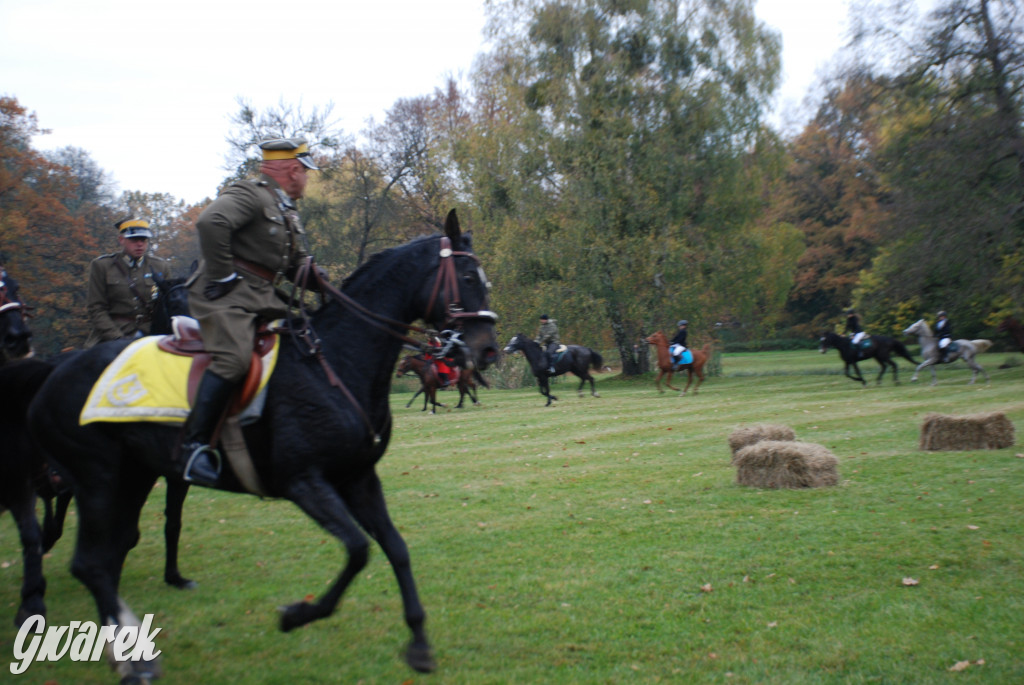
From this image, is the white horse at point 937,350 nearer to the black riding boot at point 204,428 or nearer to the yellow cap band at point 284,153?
the yellow cap band at point 284,153

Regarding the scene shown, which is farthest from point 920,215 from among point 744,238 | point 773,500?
point 773,500

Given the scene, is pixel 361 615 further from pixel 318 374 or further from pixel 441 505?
pixel 441 505

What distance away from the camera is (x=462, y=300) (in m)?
5.13

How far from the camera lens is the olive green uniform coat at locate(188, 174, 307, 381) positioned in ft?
15.5

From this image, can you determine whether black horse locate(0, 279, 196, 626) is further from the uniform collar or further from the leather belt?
the leather belt

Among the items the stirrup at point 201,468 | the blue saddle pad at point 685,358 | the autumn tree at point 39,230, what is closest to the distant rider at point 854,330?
the blue saddle pad at point 685,358

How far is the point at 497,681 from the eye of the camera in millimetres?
4520

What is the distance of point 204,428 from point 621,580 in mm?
3361

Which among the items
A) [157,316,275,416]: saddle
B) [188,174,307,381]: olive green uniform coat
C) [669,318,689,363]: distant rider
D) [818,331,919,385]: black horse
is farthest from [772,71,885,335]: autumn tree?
[157,316,275,416]: saddle

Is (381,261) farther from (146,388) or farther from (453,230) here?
(146,388)

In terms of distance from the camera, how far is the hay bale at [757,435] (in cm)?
1109

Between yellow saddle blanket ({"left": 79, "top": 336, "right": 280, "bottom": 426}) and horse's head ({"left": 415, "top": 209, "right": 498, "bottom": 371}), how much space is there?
1.05 metres

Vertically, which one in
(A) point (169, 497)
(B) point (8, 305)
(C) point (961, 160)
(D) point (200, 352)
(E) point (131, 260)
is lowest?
(A) point (169, 497)

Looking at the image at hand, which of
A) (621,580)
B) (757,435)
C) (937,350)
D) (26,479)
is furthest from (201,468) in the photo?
(937,350)
